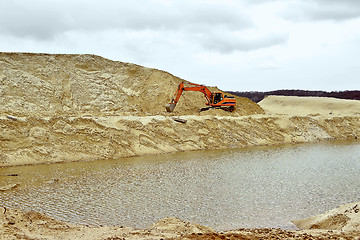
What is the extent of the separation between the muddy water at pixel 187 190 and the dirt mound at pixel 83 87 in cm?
1232

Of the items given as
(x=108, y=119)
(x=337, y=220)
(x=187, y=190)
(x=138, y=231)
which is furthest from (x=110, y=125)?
(x=337, y=220)

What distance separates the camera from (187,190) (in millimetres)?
10562

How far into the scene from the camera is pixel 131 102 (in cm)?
3178

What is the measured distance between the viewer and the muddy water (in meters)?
8.22

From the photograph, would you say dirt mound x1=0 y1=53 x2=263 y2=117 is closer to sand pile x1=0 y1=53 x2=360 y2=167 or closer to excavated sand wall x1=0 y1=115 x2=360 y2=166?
sand pile x1=0 y1=53 x2=360 y2=167

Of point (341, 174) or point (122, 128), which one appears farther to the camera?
point (122, 128)

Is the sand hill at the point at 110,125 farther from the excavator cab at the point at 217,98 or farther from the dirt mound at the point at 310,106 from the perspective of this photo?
the dirt mound at the point at 310,106

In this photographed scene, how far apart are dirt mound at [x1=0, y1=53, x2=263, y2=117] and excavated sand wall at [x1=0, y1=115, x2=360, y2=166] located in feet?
18.4

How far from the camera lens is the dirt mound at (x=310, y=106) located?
172ft

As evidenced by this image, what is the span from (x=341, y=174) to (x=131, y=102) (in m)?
22.2

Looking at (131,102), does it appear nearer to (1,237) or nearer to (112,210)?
(112,210)

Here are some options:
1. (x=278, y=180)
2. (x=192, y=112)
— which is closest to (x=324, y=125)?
(x=192, y=112)

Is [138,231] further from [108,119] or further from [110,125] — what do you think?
[108,119]

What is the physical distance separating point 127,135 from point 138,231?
13504 millimetres
